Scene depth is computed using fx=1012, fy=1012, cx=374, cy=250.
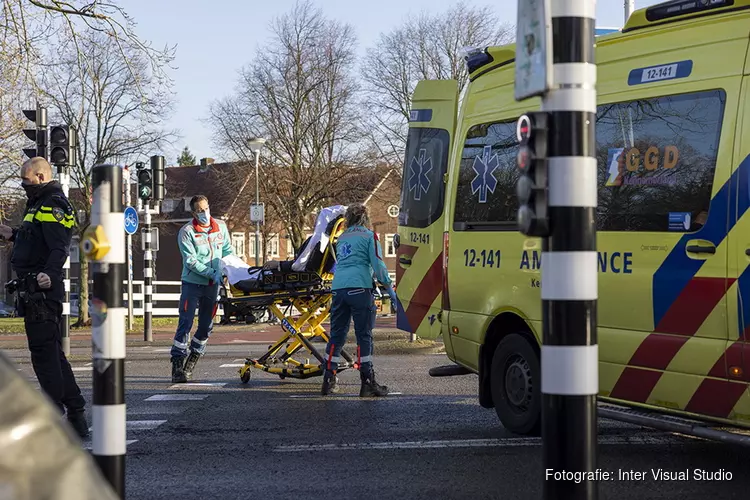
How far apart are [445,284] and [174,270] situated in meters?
59.5

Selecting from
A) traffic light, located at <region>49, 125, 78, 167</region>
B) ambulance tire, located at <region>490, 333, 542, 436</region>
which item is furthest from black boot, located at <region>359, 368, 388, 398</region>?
traffic light, located at <region>49, 125, 78, 167</region>

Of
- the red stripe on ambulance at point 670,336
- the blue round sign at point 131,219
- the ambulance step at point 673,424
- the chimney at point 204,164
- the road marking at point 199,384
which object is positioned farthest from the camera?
the chimney at point 204,164

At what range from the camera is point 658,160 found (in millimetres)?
6160

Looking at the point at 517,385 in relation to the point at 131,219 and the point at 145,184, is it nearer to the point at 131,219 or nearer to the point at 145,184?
the point at 145,184

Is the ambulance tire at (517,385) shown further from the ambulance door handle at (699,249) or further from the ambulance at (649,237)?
the ambulance door handle at (699,249)

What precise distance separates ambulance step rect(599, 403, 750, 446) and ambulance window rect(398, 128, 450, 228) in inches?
116

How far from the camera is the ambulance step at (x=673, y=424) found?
5312 mm

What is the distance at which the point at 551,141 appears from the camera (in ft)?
12.6

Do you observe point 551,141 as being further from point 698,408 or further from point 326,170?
point 326,170

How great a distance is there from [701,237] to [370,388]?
4.77 m

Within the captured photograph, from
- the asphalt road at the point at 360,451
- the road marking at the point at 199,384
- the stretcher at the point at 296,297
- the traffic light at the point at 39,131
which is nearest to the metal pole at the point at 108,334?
the asphalt road at the point at 360,451

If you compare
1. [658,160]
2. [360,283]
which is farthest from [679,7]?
[360,283]

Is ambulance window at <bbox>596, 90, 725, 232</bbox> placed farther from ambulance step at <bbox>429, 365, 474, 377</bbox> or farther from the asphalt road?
ambulance step at <bbox>429, 365, 474, 377</bbox>

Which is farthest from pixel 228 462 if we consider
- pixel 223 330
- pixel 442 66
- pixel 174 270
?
pixel 174 270
